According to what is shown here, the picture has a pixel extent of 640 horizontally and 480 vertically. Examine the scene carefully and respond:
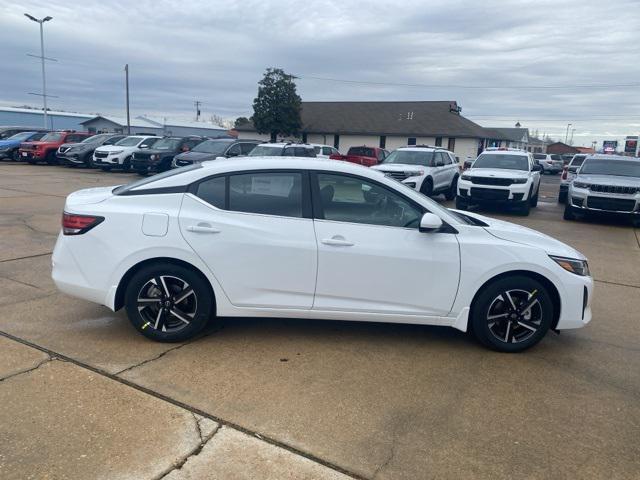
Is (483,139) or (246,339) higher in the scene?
(483,139)

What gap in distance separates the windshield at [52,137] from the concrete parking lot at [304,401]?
75.9 feet

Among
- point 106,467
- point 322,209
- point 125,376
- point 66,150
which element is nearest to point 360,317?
point 322,209

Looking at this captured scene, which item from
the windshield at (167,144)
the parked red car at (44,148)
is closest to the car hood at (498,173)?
the windshield at (167,144)

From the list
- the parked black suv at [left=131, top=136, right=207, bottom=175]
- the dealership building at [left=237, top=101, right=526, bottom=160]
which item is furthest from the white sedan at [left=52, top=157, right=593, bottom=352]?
the dealership building at [left=237, top=101, right=526, bottom=160]

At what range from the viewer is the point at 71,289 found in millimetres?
4316

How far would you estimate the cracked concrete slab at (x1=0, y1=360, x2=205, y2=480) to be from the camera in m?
2.73

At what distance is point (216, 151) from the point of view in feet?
60.8

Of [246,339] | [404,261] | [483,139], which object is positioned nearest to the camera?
[404,261]

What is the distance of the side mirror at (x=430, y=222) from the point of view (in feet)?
13.3

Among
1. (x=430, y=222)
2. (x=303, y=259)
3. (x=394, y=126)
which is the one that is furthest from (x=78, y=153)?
(x=394, y=126)

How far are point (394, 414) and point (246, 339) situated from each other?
1610mm

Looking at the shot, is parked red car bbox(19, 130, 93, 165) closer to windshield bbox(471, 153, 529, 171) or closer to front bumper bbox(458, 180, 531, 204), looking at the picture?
windshield bbox(471, 153, 529, 171)

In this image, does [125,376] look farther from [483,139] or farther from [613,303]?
[483,139]

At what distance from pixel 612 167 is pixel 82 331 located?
13.8 meters
